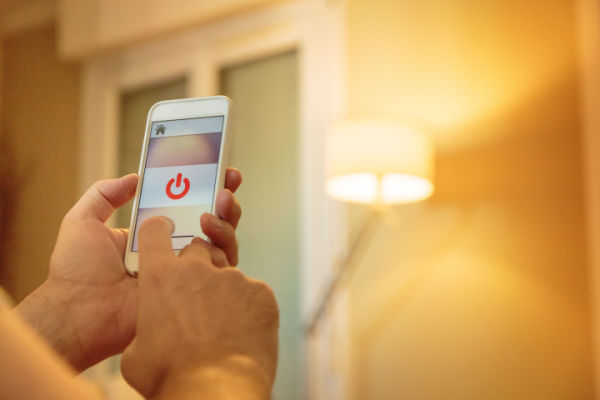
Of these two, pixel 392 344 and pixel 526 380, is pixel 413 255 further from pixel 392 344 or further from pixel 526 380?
pixel 526 380

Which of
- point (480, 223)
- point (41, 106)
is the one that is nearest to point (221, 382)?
point (480, 223)

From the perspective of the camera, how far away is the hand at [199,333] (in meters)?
0.40

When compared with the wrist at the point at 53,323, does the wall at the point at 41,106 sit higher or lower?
higher

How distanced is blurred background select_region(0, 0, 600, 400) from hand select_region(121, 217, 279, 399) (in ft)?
2.79

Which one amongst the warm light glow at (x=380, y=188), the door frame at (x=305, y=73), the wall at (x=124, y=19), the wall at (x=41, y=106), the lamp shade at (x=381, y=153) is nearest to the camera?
the lamp shade at (x=381, y=153)

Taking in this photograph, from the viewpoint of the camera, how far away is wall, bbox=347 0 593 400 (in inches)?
64.3

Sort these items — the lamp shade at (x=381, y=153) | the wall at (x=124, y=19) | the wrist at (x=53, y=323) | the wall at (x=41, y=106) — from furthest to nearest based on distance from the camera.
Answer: the wall at (x=41, y=106) → the wall at (x=124, y=19) → the lamp shade at (x=381, y=153) → the wrist at (x=53, y=323)

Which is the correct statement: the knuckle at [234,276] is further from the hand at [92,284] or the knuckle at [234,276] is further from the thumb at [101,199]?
the thumb at [101,199]

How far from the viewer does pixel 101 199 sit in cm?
72

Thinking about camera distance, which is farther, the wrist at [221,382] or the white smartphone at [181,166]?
the white smartphone at [181,166]

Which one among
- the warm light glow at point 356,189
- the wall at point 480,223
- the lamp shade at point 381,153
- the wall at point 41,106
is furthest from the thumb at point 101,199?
the wall at point 41,106

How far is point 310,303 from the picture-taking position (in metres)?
2.07

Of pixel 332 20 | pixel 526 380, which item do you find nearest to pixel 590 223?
pixel 526 380

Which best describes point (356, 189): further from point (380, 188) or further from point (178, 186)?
point (178, 186)
